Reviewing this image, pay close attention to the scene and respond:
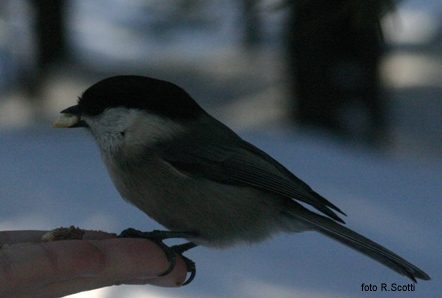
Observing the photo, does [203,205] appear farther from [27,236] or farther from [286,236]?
[286,236]

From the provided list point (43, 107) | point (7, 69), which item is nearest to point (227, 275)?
point (43, 107)

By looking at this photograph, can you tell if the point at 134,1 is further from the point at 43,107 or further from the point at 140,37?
the point at 43,107

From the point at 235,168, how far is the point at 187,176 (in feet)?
0.43

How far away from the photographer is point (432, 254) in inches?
107

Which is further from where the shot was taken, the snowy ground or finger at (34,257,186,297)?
the snowy ground

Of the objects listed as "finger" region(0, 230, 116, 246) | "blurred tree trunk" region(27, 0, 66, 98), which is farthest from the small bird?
"blurred tree trunk" region(27, 0, 66, 98)

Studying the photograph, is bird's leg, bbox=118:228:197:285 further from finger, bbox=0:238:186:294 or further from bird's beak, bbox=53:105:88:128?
bird's beak, bbox=53:105:88:128

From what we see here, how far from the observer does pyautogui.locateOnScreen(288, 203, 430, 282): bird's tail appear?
1.77 meters

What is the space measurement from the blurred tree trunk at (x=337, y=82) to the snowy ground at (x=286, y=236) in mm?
560

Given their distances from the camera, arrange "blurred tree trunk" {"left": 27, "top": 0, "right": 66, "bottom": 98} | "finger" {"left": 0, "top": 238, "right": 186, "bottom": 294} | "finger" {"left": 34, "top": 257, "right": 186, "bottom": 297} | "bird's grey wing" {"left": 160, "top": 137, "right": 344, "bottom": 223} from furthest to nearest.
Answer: "blurred tree trunk" {"left": 27, "top": 0, "right": 66, "bottom": 98} → "bird's grey wing" {"left": 160, "top": 137, "right": 344, "bottom": 223} → "finger" {"left": 34, "top": 257, "right": 186, "bottom": 297} → "finger" {"left": 0, "top": 238, "right": 186, "bottom": 294}

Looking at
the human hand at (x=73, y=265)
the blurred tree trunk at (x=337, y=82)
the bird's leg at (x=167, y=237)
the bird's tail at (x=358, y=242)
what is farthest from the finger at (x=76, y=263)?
the blurred tree trunk at (x=337, y=82)

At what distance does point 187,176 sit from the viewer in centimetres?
183

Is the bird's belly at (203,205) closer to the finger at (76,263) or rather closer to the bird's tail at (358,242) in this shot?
the bird's tail at (358,242)

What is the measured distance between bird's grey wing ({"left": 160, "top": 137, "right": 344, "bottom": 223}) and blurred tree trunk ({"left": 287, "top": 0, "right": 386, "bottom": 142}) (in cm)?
274
